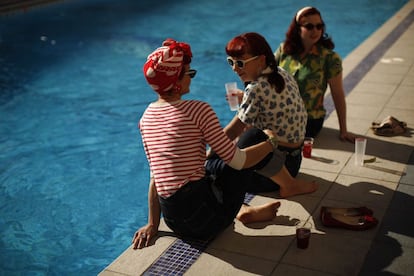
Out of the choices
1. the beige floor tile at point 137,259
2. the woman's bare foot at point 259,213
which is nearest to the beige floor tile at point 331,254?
the woman's bare foot at point 259,213

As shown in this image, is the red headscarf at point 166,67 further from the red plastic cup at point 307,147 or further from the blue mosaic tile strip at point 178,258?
the red plastic cup at point 307,147

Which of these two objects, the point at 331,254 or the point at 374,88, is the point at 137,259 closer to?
the point at 331,254

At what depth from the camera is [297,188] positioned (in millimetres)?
4348

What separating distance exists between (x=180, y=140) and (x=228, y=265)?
2.68 ft

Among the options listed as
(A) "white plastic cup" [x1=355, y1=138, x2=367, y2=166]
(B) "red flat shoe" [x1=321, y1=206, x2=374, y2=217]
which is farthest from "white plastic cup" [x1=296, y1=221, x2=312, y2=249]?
(A) "white plastic cup" [x1=355, y1=138, x2=367, y2=166]

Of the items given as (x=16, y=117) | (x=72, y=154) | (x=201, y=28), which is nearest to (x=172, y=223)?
(x=72, y=154)

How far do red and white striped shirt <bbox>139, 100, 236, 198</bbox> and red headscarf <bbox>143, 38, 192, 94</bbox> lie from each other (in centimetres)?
Result: 14

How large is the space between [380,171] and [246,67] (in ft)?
5.06

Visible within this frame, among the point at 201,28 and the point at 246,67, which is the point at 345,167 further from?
the point at 201,28

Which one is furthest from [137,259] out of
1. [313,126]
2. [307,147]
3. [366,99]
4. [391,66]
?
[391,66]

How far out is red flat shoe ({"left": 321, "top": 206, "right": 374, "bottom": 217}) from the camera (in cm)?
395

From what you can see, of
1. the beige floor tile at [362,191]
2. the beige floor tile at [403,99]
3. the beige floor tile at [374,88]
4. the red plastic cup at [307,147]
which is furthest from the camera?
the beige floor tile at [374,88]

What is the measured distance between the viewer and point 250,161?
351 cm

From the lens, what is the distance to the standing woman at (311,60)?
496 cm
